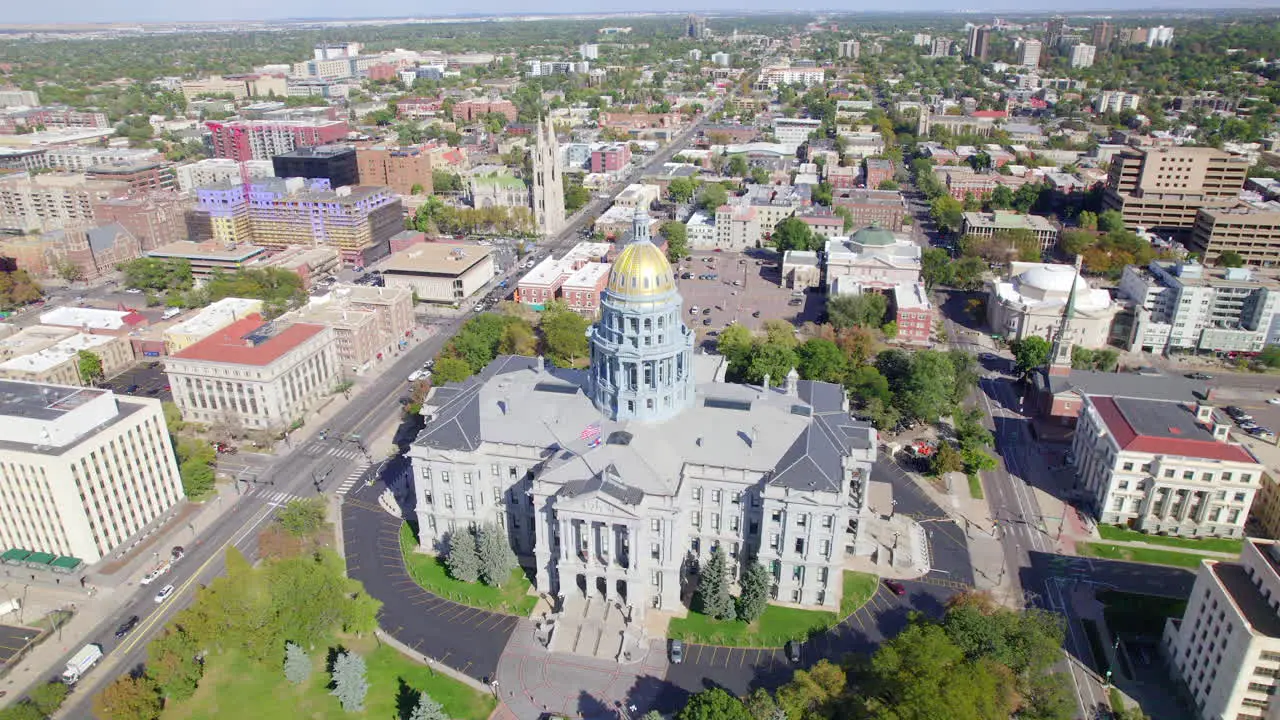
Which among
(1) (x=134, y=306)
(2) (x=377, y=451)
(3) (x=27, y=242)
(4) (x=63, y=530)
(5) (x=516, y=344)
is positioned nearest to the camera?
(4) (x=63, y=530)

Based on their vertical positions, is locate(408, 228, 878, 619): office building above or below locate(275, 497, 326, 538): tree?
above

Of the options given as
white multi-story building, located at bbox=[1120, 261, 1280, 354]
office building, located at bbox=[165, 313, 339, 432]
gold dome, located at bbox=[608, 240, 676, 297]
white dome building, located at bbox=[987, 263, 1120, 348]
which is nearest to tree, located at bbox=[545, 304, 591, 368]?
office building, located at bbox=[165, 313, 339, 432]

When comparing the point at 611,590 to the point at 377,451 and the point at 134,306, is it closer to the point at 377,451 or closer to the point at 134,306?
the point at 377,451

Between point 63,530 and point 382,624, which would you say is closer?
point 382,624

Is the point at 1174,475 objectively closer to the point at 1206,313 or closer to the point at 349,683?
the point at 1206,313

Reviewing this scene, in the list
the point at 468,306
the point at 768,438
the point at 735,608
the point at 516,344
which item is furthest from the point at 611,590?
the point at 468,306

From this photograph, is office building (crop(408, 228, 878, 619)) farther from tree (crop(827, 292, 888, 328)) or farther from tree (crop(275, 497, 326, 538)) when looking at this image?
tree (crop(827, 292, 888, 328))

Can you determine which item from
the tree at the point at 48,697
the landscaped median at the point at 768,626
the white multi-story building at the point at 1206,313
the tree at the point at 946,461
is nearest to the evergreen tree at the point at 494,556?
the landscaped median at the point at 768,626
